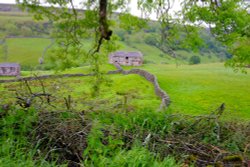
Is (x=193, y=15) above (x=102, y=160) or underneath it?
above

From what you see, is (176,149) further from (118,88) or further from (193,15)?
(118,88)

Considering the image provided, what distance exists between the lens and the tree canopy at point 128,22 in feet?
36.5

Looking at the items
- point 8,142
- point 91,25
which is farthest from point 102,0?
point 8,142

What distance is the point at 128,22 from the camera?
13477mm

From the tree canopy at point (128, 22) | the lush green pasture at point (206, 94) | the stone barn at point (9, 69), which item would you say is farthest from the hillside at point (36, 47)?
the tree canopy at point (128, 22)

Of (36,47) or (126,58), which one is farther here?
(36,47)

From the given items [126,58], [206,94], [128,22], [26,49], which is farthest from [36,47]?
[128,22]

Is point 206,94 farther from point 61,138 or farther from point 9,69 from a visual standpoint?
point 9,69

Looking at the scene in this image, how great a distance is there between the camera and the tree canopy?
36.5 feet

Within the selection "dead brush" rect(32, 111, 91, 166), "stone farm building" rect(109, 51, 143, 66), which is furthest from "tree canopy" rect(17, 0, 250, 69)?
"stone farm building" rect(109, 51, 143, 66)

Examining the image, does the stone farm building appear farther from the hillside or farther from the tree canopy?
the tree canopy

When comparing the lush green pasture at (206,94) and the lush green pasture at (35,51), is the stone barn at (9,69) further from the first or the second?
the lush green pasture at (206,94)

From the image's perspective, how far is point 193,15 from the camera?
10812mm

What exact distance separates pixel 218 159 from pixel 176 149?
702 millimetres
